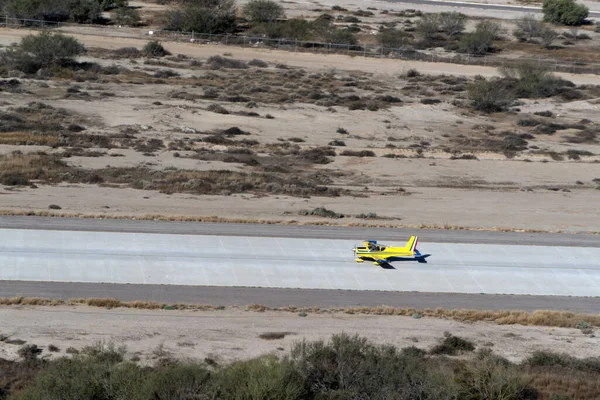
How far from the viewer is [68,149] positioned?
57562 millimetres

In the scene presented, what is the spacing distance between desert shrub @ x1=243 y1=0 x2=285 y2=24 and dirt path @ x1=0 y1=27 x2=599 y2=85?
1531cm

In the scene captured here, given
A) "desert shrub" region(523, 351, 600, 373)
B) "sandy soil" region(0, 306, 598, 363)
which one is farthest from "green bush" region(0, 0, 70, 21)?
"desert shrub" region(523, 351, 600, 373)

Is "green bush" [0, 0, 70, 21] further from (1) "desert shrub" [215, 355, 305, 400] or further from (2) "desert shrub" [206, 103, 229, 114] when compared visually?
(1) "desert shrub" [215, 355, 305, 400]

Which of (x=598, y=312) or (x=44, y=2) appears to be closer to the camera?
(x=598, y=312)

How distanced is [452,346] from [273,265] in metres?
10.4

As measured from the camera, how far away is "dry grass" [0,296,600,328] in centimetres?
3216

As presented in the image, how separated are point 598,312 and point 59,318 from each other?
2022 cm

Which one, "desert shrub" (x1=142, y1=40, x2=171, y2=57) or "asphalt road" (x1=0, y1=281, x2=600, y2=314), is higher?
"desert shrub" (x1=142, y1=40, x2=171, y2=57)

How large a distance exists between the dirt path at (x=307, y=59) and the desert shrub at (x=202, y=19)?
5650 mm

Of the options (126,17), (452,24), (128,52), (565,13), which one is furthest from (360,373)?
(565,13)

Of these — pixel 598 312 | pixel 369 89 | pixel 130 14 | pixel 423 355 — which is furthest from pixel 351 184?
pixel 130 14

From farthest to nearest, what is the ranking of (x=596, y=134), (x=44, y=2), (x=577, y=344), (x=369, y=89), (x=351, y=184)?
(x=44, y=2) → (x=369, y=89) → (x=596, y=134) → (x=351, y=184) → (x=577, y=344)

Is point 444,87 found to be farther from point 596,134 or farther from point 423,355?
point 423,355

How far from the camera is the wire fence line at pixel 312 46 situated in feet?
341
